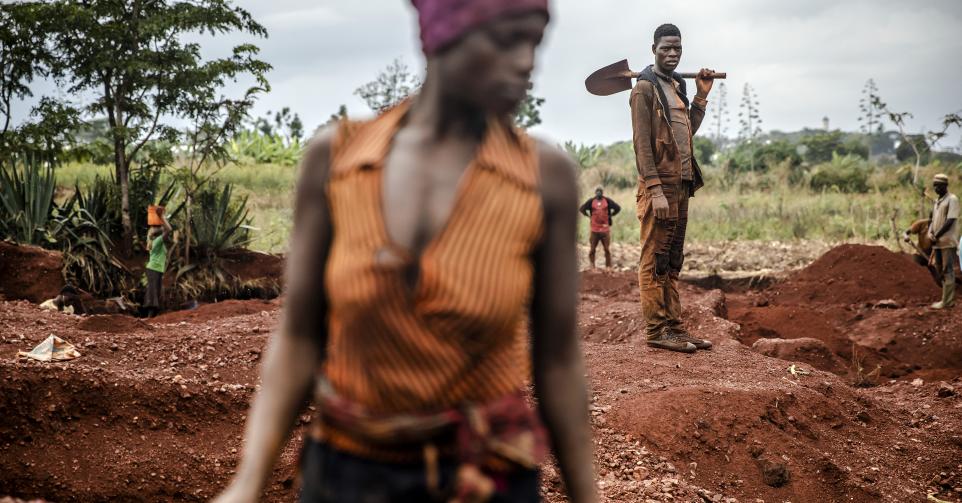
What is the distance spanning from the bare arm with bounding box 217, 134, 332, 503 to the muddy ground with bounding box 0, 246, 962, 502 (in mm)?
3122

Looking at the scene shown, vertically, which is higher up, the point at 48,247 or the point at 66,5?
the point at 66,5

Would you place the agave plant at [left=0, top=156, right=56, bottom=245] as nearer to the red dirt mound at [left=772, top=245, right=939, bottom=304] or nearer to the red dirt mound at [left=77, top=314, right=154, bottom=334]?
the red dirt mound at [left=77, top=314, right=154, bottom=334]

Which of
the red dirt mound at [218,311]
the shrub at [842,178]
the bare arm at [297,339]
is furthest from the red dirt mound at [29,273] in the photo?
the shrub at [842,178]

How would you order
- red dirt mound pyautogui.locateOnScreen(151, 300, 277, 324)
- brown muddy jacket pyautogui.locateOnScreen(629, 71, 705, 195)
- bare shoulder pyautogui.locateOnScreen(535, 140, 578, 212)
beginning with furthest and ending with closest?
red dirt mound pyautogui.locateOnScreen(151, 300, 277, 324) < brown muddy jacket pyautogui.locateOnScreen(629, 71, 705, 195) < bare shoulder pyautogui.locateOnScreen(535, 140, 578, 212)

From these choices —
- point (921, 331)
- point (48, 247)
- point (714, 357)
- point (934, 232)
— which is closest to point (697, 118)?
point (714, 357)

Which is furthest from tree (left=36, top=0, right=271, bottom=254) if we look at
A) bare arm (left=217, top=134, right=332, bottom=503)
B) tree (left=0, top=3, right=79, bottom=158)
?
bare arm (left=217, top=134, right=332, bottom=503)

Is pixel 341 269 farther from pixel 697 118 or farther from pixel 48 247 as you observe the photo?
pixel 48 247

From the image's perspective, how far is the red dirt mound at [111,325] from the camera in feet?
26.5

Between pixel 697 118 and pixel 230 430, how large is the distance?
4.08 meters

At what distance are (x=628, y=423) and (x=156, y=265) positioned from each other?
7.85 meters

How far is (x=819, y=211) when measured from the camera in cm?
2139

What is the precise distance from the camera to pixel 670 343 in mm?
6824

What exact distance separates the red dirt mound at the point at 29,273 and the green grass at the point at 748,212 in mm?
4860

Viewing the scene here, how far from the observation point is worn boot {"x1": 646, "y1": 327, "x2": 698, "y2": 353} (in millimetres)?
6824
